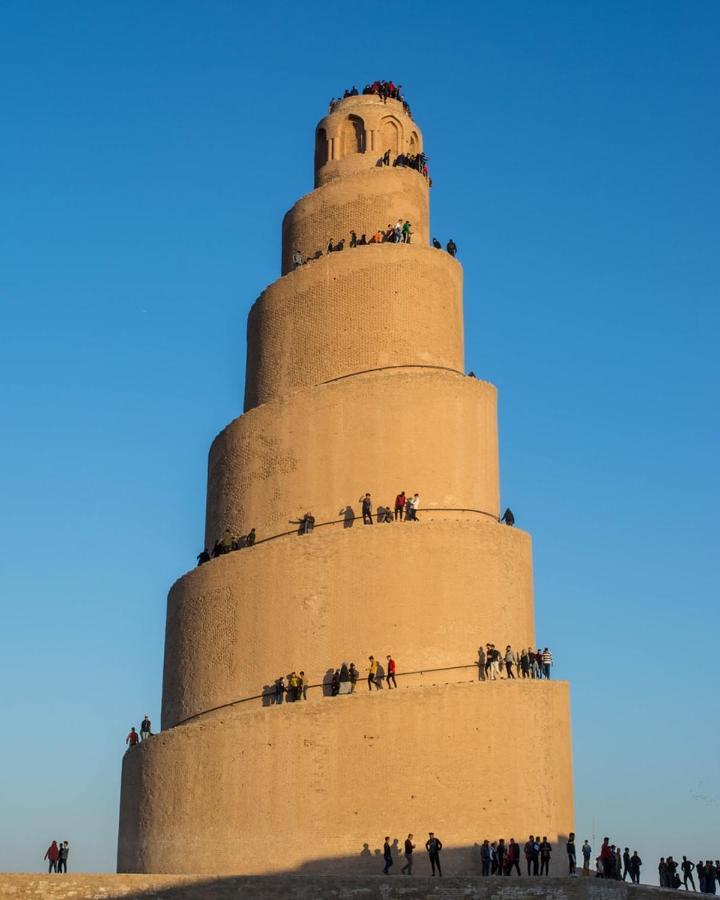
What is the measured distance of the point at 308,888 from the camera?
63.2 ft

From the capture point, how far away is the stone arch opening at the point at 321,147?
31141mm

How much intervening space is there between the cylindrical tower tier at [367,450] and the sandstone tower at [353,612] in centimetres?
4

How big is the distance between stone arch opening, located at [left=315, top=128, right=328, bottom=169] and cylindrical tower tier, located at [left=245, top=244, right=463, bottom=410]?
4.46 meters

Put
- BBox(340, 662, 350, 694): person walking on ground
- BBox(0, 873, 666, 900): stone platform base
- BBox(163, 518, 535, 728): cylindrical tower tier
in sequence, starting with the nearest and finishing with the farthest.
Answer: BBox(0, 873, 666, 900): stone platform base < BBox(340, 662, 350, 694): person walking on ground < BBox(163, 518, 535, 728): cylindrical tower tier

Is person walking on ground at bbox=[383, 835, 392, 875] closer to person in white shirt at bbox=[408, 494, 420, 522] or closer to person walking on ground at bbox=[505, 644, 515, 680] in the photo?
person walking on ground at bbox=[505, 644, 515, 680]

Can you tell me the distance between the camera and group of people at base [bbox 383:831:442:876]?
2041 centimetres

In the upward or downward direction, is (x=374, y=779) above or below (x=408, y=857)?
above

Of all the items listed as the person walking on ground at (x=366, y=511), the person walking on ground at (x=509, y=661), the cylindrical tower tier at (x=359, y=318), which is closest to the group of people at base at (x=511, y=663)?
the person walking on ground at (x=509, y=661)

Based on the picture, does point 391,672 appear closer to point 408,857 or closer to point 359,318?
point 408,857

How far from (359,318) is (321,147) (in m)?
6.54

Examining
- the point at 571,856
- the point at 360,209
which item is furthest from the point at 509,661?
the point at 360,209

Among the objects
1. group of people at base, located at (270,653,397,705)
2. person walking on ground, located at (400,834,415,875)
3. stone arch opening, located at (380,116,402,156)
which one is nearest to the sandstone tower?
group of people at base, located at (270,653,397,705)

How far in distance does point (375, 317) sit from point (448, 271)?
7.29 feet

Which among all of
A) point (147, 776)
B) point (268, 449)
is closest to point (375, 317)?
point (268, 449)
